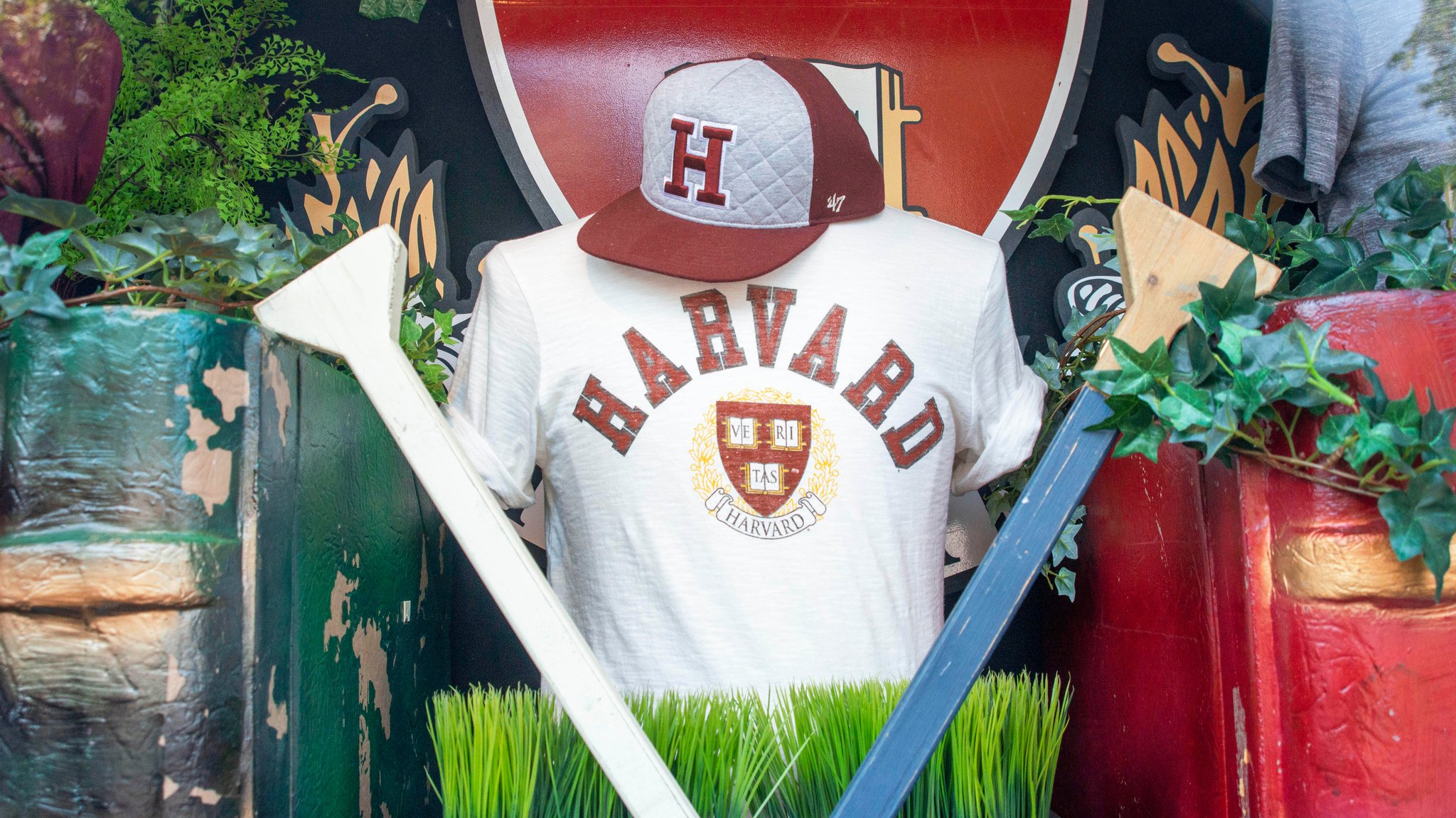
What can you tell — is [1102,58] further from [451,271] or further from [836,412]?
[451,271]

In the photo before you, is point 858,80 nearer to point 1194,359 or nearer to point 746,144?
point 746,144

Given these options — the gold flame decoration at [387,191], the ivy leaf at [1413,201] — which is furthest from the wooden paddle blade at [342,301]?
the ivy leaf at [1413,201]

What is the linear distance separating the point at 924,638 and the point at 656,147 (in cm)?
63

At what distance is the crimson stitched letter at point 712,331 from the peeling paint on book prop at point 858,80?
518mm

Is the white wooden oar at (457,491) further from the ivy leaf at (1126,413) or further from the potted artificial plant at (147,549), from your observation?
the ivy leaf at (1126,413)

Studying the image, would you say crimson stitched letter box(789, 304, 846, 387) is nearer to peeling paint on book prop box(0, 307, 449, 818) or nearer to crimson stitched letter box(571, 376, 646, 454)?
crimson stitched letter box(571, 376, 646, 454)

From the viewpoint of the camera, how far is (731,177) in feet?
4.05

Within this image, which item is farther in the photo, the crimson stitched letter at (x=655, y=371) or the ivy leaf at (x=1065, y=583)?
the ivy leaf at (x=1065, y=583)

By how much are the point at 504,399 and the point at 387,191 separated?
62 centimetres

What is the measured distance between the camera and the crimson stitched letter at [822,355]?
1223mm

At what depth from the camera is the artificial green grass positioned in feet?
3.14

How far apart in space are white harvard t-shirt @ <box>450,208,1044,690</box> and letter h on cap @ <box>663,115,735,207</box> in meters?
0.10

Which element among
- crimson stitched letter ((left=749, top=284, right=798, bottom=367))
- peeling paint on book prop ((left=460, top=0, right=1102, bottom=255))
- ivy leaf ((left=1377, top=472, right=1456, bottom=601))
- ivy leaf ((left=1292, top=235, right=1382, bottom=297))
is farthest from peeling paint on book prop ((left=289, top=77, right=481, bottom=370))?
ivy leaf ((left=1377, top=472, right=1456, bottom=601))

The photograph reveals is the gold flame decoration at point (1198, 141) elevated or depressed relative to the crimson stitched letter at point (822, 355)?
elevated
